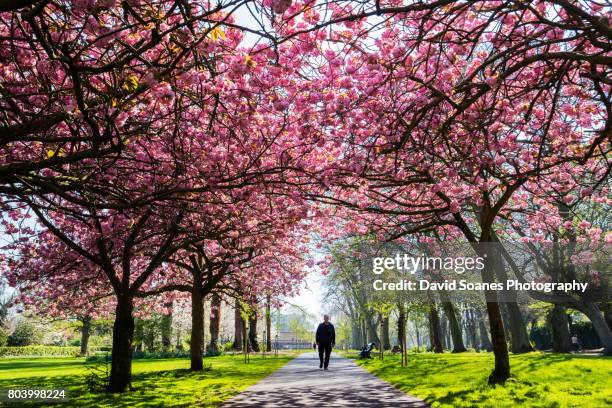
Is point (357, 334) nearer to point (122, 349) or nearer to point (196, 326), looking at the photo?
point (196, 326)

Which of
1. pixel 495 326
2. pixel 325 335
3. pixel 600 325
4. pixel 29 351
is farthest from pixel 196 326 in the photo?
pixel 29 351

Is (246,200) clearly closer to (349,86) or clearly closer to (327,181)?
(327,181)

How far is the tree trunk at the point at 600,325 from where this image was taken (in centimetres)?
2116

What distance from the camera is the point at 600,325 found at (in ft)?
72.7

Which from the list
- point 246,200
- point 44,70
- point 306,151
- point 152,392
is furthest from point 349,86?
point 152,392

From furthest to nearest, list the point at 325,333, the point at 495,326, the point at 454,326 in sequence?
the point at 454,326 → the point at 325,333 → the point at 495,326

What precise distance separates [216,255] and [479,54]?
11931mm

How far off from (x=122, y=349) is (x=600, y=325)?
2074 centimetres

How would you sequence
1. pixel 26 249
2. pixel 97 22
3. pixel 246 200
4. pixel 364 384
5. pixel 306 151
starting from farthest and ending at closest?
pixel 26 249
pixel 364 384
pixel 246 200
pixel 306 151
pixel 97 22

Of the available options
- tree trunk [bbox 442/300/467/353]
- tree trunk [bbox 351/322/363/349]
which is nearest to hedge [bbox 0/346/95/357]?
tree trunk [bbox 351/322/363/349]

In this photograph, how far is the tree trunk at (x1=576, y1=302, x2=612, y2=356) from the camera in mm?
21159

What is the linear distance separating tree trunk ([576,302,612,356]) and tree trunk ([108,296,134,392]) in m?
19.8

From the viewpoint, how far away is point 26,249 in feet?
49.3

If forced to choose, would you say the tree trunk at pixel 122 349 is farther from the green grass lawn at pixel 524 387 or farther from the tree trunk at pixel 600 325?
the tree trunk at pixel 600 325
